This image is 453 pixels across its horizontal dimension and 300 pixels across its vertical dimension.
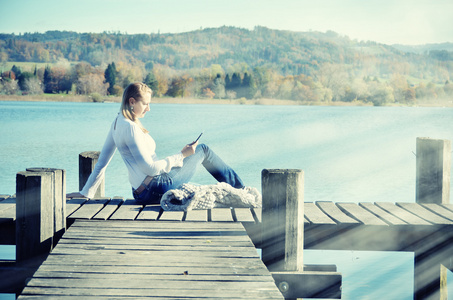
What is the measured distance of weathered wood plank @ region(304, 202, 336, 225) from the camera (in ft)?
13.8

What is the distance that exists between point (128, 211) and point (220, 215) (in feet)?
2.63

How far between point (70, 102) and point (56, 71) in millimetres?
7423

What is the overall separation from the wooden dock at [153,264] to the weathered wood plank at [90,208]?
17 centimetres

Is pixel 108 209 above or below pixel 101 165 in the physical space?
below

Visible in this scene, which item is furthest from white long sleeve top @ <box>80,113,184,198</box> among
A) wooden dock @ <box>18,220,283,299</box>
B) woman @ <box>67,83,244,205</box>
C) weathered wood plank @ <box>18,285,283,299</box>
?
weathered wood plank @ <box>18,285,283,299</box>

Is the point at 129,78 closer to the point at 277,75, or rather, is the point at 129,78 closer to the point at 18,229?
the point at 277,75

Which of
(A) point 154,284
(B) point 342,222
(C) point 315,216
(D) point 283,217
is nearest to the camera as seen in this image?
(A) point 154,284

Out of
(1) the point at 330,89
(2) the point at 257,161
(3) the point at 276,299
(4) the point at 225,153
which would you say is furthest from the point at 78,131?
(1) the point at 330,89

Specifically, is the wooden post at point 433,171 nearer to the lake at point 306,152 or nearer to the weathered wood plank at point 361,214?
the lake at point 306,152

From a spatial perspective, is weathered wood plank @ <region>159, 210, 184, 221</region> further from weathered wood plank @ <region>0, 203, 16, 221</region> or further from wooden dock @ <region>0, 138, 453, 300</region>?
weathered wood plank @ <region>0, 203, 16, 221</region>

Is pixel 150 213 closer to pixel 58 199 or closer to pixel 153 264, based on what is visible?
pixel 58 199

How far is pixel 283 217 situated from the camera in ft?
12.3

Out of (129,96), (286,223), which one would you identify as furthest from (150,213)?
→ (286,223)

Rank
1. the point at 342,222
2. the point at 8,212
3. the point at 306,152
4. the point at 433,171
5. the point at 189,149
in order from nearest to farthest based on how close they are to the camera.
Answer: the point at 342,222, the point at 8,212, the point at 189,149, the point at 433,171, the point at 306,152
